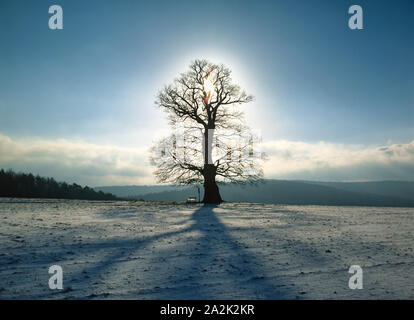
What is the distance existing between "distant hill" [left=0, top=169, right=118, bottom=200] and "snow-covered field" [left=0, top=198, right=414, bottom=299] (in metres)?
25.2

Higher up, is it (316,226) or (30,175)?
(30,175)

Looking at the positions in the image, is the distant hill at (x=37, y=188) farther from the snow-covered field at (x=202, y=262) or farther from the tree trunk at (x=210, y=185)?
the snow-covered field at (x=202, y=262)

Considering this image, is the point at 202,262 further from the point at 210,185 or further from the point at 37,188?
the point at 37,188

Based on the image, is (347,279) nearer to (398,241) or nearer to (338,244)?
(338,244)

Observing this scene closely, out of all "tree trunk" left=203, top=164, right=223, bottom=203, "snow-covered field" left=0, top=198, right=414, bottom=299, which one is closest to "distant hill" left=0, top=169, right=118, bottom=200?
"tree trunk" left=203, top=164, right=223, bottom=203

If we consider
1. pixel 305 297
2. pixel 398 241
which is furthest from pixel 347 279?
pixel 398 241

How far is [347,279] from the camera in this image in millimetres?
4203

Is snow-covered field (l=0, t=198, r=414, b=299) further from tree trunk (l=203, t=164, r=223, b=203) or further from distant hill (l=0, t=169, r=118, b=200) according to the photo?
distant hill (l=0, t=169, r=118, b=200)

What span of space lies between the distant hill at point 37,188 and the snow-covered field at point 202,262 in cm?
2515

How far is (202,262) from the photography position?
4938 mm

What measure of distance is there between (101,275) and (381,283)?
452 cm

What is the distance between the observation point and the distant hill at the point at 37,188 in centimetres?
2902

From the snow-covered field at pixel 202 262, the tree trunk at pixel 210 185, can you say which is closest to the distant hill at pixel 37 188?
the tree trunk at pixel 210 185
